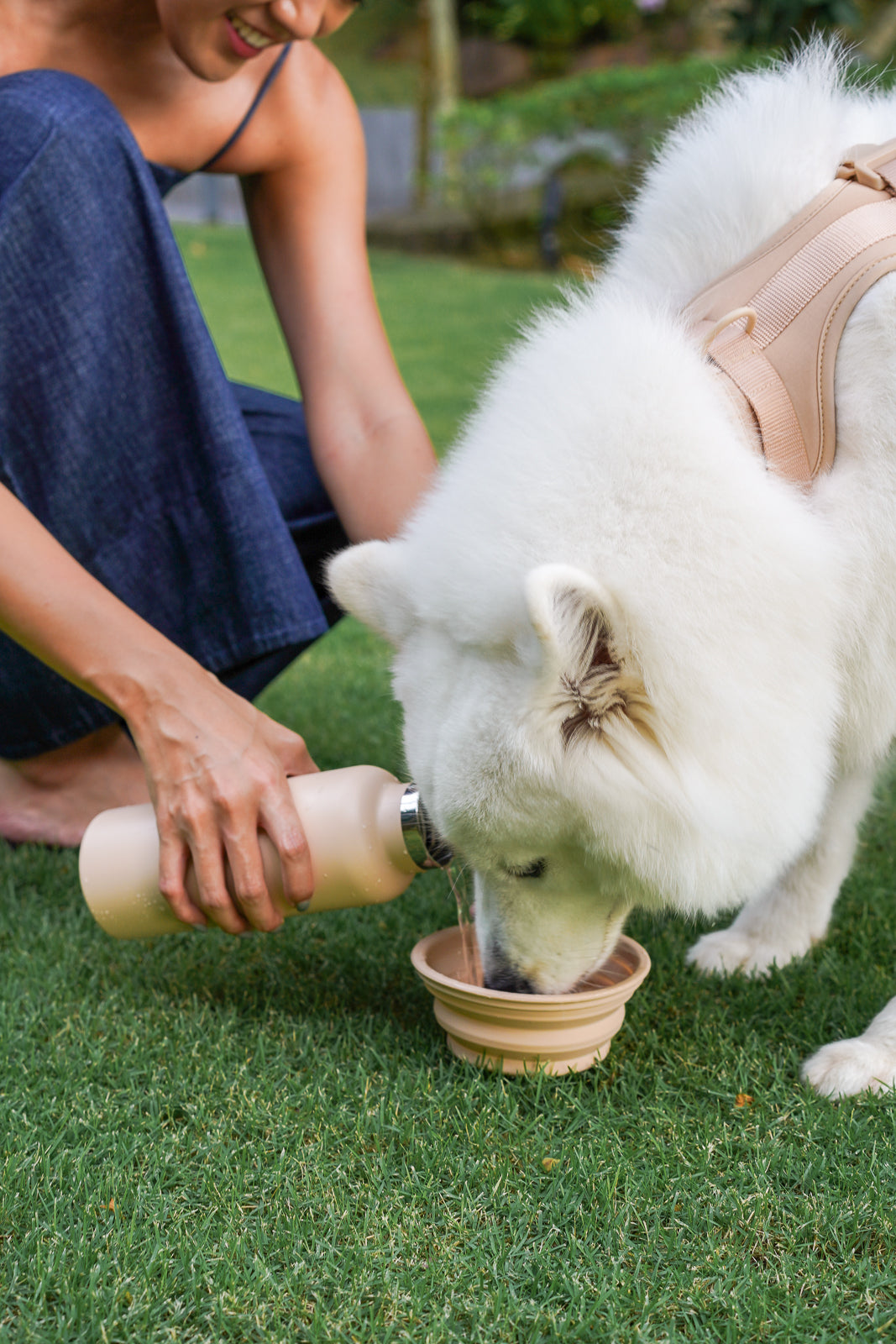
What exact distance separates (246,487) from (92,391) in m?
0.37

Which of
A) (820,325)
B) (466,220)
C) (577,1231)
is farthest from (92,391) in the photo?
(466,220)

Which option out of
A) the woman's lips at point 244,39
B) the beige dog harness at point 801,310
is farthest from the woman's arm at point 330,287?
the beige dog harness at point 801,310

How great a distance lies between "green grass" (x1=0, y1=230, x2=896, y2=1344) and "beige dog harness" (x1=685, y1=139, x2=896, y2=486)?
1010mm

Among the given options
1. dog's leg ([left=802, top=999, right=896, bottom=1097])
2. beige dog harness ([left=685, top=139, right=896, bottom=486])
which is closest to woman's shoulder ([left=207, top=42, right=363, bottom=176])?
beige dog harness ([left=685, top=139, right=896, bottom=486])

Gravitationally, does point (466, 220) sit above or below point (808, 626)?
below

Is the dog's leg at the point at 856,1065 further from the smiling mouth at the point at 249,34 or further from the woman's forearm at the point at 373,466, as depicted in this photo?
the smiling mouth at the point at 249,34

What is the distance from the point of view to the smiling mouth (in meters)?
2.32

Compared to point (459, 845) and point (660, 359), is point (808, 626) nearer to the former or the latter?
point (660, 359)

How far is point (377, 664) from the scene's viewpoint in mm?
4211

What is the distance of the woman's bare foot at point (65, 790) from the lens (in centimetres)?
287

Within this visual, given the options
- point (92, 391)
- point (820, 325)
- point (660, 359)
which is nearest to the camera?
point (660, 359)

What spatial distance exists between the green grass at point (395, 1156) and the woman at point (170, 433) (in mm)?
308

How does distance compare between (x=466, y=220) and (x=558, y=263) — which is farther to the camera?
(x=466, y=220)

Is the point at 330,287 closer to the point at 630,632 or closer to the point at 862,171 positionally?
the point at 862,171
